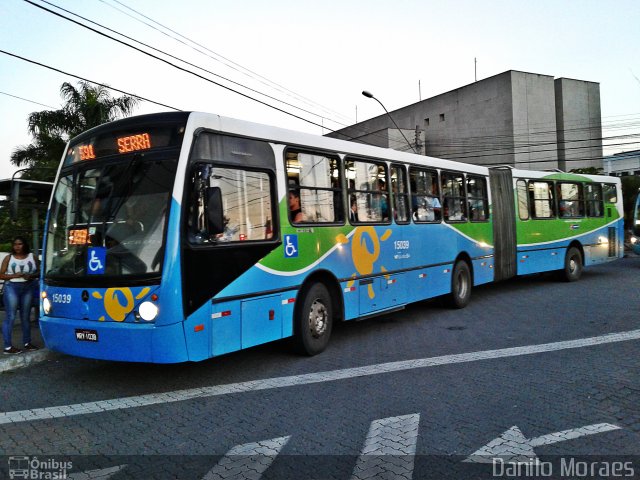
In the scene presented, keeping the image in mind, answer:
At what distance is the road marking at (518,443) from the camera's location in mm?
3938

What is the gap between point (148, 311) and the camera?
17.6ft

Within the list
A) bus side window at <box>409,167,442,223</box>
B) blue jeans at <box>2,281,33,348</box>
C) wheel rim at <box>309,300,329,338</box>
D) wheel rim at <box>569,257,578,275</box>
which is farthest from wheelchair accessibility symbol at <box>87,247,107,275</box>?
wheel rim at <box>569,257,578,275</box>

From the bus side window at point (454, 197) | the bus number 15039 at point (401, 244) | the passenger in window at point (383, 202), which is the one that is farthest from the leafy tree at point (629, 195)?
the passenger in window at point (383, 202)

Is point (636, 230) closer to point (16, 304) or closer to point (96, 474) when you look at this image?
point (16, 304)

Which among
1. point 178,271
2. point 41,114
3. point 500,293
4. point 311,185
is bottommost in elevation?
point 500,293

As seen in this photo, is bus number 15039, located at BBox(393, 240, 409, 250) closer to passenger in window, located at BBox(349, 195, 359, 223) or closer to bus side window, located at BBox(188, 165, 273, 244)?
passenger in window, located at BBox(349, 195, 359, 223)

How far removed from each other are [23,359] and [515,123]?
40.1m

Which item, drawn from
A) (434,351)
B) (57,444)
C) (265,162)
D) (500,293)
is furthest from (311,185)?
(500,293)

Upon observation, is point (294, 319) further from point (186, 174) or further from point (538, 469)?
point (538, 469)

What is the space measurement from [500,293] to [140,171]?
35.1 ft

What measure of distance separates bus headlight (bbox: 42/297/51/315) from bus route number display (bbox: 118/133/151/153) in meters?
1.97

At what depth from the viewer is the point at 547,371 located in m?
6.26

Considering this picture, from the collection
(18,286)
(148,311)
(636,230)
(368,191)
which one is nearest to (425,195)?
(368,191)

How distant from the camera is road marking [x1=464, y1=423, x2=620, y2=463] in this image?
12.9ft
